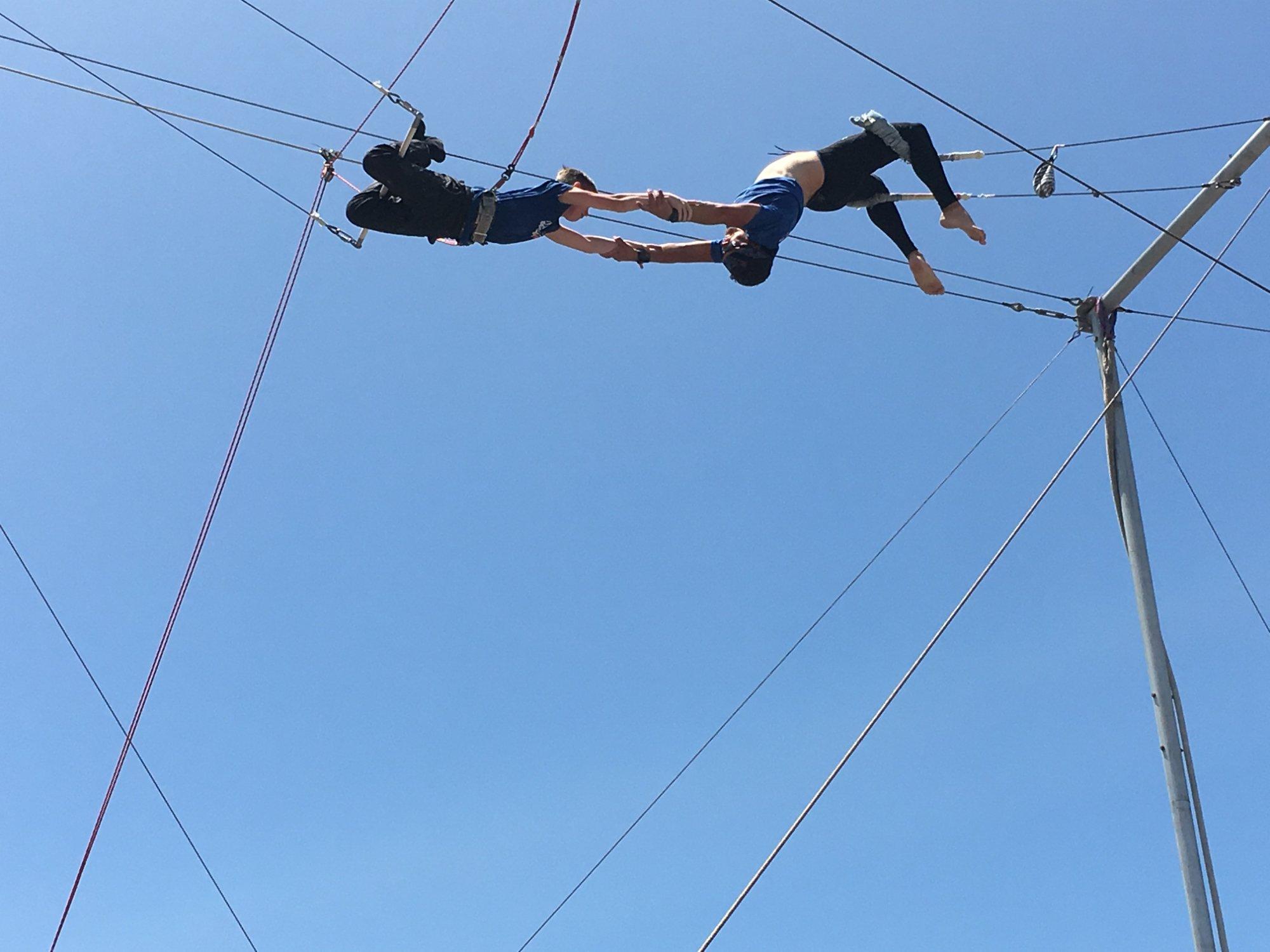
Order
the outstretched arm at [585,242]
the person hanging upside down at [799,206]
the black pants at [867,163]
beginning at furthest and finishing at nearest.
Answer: the black pants at [867,163] < the outstretched arm at [585,242] < the person hanging upside down at [799,206]

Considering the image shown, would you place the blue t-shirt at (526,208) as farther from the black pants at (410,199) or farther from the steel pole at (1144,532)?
the steel pole at (1144,532)

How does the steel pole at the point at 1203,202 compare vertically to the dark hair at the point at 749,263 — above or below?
above

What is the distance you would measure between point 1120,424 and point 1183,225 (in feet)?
3.72

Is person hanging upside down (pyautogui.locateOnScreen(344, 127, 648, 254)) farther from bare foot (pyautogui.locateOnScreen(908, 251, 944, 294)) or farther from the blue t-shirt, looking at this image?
bare foot (pyautogui.locateOnScreen(908, 251, 944, 294))

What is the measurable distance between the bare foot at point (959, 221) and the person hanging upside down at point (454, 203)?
6.10 feet

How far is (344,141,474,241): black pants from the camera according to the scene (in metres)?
6.04

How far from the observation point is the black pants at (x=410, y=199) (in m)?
6.04

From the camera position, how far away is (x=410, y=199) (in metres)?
6.12

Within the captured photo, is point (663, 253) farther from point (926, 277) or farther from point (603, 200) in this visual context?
point (926, 277)

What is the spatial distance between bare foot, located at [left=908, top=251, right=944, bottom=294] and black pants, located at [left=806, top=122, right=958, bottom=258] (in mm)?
315

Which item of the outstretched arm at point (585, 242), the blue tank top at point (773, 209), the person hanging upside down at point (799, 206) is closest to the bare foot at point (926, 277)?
the person hanging upside down at point (799, 206)

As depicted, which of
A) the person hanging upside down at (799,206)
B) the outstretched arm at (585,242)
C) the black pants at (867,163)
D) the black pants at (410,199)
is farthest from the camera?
the black pants at (867,163)

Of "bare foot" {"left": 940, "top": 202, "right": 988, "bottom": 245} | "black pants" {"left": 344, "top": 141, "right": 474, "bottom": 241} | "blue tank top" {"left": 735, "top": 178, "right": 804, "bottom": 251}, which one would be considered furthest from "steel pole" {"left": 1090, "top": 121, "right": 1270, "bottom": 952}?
"black pants" {"left": 344, "top": 141, "right": 474, "bottom": 241}

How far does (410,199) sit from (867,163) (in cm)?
240
